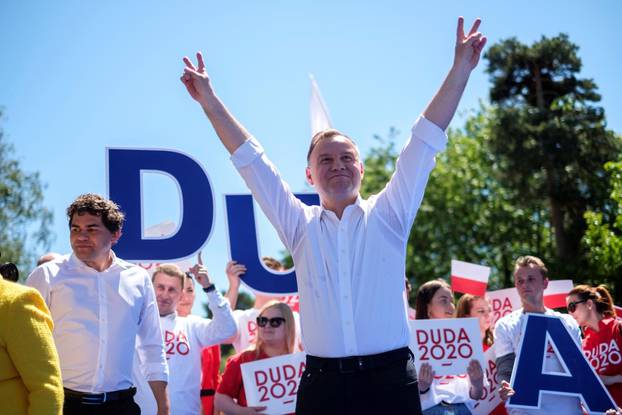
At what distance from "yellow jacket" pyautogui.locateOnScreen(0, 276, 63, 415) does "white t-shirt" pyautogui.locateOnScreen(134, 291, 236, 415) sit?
308 cm

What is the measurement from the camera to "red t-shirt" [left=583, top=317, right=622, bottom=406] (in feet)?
20.4

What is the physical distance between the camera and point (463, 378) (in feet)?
19.6

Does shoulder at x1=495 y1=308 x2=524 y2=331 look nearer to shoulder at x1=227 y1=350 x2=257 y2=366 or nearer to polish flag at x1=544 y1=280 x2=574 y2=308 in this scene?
shoulder at x1=227 y1=350 x2=257 y2=366

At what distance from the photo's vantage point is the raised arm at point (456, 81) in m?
2.83

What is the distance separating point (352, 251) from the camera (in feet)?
9.29

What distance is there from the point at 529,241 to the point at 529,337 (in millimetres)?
23143

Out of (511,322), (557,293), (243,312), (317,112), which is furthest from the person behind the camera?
(317,112)

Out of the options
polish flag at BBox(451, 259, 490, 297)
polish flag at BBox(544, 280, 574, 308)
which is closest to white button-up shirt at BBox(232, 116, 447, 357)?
polish flag at BBox(451, 259, 490, 297)

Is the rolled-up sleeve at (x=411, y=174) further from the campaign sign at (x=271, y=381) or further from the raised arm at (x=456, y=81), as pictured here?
the campaign sign at (x=271, y=381)

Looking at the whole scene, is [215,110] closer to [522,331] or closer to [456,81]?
[456,81]

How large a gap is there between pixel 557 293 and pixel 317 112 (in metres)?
3.50

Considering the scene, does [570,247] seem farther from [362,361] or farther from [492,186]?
[362,361]

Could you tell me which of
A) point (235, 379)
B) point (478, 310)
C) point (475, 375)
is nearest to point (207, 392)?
point (235, 379)

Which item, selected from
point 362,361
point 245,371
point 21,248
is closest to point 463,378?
point 245,371
